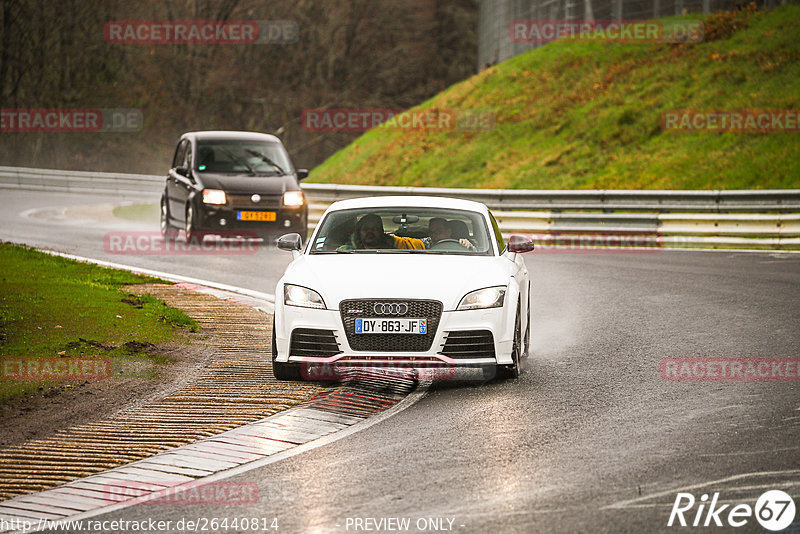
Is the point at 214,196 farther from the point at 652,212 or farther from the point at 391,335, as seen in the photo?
the point at 391,335

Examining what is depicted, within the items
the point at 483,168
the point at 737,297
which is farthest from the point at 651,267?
the point at 483,168

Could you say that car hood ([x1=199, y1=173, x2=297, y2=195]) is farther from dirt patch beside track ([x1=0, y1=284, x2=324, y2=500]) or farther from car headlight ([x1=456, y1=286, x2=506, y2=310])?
car headlight ([x1=456, y1=286, x2=506, y2=310])

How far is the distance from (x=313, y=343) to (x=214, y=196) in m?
12.1

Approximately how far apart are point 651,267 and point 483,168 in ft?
57.3

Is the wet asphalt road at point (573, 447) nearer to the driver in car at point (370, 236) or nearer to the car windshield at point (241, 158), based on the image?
the driver in car at point (370, 236)

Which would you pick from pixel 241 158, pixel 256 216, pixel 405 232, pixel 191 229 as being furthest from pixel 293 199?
pixel 405 232

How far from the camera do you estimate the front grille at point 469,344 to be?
904 cm

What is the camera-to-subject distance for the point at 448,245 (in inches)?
404

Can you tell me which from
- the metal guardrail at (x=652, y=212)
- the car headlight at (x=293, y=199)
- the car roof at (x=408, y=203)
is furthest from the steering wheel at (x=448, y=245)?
the metal guardrail at (x=652, y=212)

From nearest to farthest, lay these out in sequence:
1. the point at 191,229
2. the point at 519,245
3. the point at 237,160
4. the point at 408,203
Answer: the point at 519,245
the point at 408,203
the point at 191,229
the point at 237,160

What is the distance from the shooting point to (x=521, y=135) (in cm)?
3753

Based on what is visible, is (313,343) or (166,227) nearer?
(313,343)

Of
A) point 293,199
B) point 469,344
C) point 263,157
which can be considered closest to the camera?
point 469,344

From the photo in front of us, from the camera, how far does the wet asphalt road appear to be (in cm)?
589
